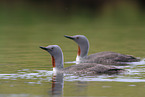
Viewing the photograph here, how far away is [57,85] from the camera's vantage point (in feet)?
32.4

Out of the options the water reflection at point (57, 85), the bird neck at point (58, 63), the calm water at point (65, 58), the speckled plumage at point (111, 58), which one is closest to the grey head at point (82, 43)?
the calm water at point (65, 58)

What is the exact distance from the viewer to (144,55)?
1495 centimetres

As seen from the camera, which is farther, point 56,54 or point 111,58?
point 111,58

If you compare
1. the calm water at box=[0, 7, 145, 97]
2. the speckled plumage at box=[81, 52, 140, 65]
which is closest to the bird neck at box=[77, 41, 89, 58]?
the calm water at box=[0, 7, 145, 97]

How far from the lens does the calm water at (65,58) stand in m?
9.32

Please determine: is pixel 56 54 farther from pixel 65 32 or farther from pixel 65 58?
pixel 65 32

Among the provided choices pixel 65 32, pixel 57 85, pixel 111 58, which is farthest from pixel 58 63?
pixel 65 32

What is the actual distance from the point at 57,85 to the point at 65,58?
184 inches

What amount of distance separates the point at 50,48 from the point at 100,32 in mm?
11704

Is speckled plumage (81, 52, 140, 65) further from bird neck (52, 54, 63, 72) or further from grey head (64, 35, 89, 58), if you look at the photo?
bird neck (52, 54, 63, 72)

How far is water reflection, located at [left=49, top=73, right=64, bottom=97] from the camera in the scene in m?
9.00

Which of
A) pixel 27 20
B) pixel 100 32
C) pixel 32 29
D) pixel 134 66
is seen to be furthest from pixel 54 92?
pixel 27 20

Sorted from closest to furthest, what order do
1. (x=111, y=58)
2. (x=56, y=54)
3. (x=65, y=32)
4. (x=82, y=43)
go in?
(x=56, y=54) < (x=111, y=58) < (x=82, y=43) < (x=65, y=32)

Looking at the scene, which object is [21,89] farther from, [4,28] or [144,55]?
[4,28]
